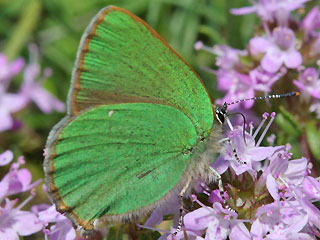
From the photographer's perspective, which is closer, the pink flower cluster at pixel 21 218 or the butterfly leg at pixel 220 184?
the butterfly leg at pixel 220 184

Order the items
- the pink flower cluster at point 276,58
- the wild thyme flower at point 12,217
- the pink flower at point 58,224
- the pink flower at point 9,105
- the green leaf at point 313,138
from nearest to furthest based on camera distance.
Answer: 1. the pink flower at point 58,224
2. the wild thyme flower at point 12,217
3. the green leaf at point 313,138
4. the pink flower cluster at point 276,58
5. the pink flower at point 9,105

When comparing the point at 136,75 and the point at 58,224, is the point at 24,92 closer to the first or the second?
the point at 58,224

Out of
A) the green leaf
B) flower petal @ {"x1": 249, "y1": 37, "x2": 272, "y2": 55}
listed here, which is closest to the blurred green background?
flower petal @ {"x1": 249, "y1": 37, "x2": 272, "y2": 55}

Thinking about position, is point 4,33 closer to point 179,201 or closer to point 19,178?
point 19,178

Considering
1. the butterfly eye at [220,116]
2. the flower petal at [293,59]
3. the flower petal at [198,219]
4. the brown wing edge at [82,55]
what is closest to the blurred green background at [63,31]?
the flower petal at [293,59]

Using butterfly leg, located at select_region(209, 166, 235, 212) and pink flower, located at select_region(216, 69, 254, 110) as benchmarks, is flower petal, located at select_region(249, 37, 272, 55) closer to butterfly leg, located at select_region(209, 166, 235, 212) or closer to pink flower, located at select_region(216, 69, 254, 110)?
pink flower, located at select_region(216, 69, 254, 110)

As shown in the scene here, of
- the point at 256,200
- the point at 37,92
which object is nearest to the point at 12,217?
the point at 256,200

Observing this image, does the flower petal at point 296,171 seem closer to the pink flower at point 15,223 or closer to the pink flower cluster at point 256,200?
the pink flower cluster at point 256,200

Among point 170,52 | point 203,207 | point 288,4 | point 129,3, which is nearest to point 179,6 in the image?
point 129,3
